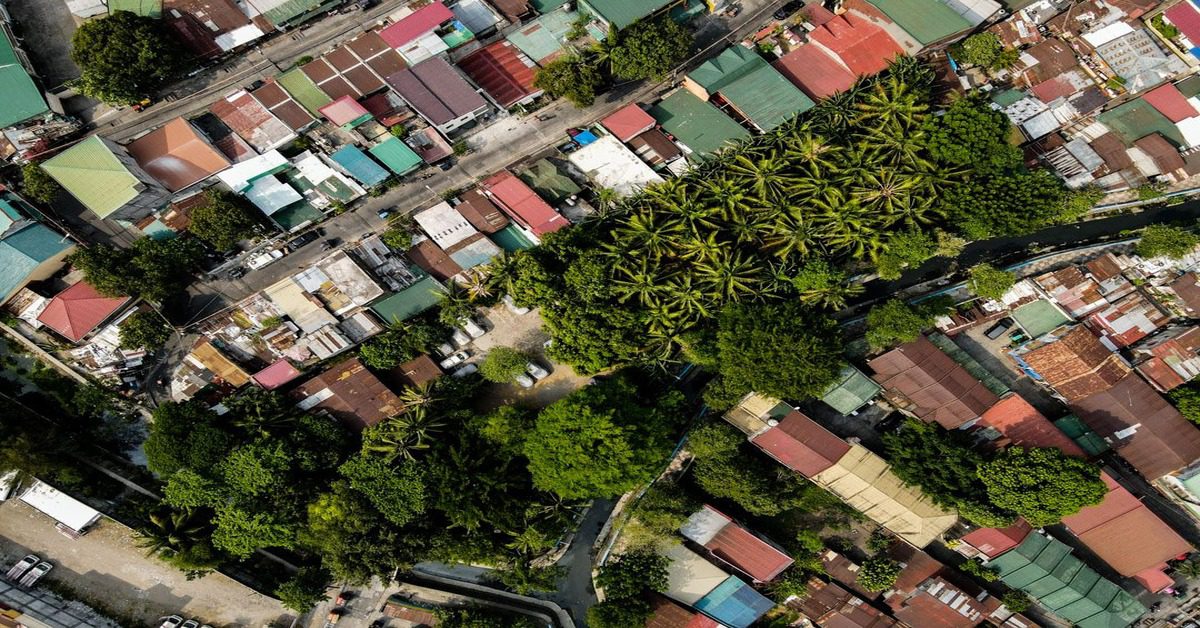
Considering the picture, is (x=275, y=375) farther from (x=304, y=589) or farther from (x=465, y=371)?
(x=304, y=589)

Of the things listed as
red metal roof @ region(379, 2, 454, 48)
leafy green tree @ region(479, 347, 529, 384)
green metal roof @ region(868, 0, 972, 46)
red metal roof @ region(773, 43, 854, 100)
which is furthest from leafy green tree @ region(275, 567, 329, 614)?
green metal roof @ region(868, 0, 972, 46)

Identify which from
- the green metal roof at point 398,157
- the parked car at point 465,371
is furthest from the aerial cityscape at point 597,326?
the parked car at point 465,371

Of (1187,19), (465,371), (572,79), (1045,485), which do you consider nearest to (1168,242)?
(1187,19)

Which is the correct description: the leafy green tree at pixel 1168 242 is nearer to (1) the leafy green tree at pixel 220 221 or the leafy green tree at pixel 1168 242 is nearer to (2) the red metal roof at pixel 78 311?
(1) the leafy green tree at pixel 220 221

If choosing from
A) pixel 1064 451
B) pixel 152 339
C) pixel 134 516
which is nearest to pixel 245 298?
pixel 152 339

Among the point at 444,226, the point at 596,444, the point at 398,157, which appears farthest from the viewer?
the point at 398,157

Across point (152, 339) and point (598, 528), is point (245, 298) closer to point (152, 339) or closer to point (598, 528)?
point (152, 339)

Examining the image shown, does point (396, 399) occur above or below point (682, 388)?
below
